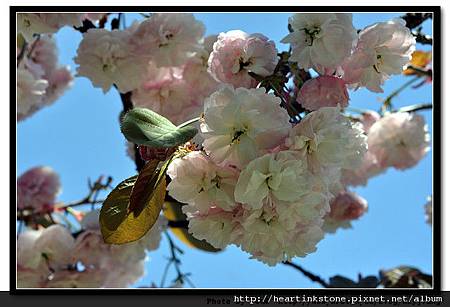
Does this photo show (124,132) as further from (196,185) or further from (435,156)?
(435,156)

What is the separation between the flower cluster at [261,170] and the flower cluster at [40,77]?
1.00 metres

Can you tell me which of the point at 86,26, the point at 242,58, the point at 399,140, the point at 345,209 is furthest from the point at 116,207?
the point at 399,140

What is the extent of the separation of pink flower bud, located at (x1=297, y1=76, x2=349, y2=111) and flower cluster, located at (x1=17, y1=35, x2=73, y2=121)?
973 mm

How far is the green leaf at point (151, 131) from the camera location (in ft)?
2.93

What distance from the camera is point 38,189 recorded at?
2154 mm

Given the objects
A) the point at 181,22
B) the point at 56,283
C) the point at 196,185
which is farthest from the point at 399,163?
the point at 196,185

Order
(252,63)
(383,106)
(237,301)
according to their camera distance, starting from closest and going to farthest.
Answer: (252,63) < (237,301) < (383,106)

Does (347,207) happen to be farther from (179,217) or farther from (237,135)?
(237,135)

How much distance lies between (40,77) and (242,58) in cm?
122

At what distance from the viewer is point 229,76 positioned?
1087 millimetres

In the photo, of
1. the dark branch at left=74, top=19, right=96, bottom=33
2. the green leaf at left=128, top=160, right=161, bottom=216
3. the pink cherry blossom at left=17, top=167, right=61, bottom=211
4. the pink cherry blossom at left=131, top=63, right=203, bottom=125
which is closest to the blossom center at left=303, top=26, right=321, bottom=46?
the green leaf at left=128, top=160, right=161, bottom=216

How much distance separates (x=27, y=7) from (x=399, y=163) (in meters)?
1.02

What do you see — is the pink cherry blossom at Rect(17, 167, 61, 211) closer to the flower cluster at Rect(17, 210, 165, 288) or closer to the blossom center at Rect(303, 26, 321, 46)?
the flower cluster at Rect(17, 210, 165, 288)

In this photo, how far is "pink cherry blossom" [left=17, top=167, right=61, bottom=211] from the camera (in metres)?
2.10
